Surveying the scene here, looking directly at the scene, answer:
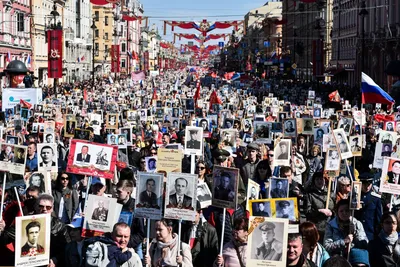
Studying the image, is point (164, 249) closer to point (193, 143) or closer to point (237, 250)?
point (237, 250)

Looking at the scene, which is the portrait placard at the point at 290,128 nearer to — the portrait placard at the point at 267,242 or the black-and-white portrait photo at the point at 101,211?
the black-and-white portrait photo at the point at 101,211

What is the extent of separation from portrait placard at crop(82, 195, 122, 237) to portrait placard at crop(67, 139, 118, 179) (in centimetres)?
236

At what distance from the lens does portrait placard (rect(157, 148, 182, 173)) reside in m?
11.6

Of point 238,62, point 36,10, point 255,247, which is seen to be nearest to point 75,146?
point 255,247

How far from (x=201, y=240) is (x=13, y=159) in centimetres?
321

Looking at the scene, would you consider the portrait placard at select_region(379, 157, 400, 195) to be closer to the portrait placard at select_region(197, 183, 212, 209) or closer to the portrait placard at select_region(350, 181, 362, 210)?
the portrait placard at select_region(350, 181, 362, 210)

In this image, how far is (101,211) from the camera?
26.8 ft

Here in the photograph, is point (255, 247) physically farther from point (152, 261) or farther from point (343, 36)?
point (343, 36)

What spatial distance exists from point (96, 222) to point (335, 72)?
236ft

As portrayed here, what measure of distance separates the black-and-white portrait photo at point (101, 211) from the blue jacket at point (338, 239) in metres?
2.14

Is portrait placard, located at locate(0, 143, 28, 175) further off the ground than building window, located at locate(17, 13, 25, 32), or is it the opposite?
building window, located at locate(17, 13, 25, 32)

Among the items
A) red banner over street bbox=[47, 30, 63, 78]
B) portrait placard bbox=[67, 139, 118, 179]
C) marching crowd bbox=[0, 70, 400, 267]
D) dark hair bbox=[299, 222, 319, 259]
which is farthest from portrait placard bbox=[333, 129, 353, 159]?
red banner over street bbox=[47, 30, 63, 78]

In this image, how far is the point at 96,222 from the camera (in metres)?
8.12

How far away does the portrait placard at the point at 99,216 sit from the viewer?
812 cm
